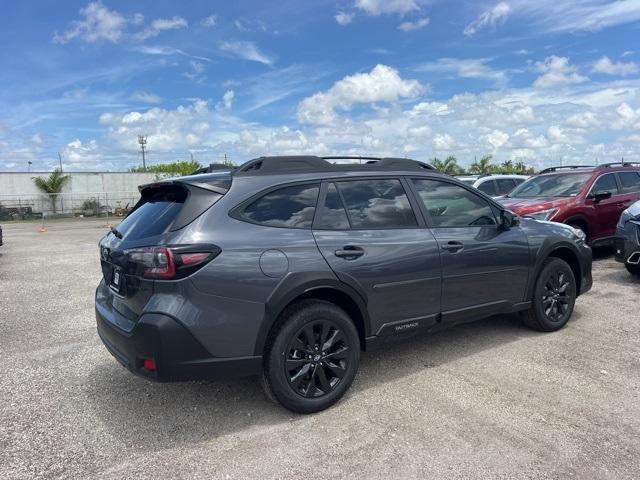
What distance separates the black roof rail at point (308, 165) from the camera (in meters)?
3.79

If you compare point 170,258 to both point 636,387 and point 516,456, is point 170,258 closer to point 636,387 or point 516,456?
point 516,456

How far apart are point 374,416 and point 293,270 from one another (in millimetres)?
1206

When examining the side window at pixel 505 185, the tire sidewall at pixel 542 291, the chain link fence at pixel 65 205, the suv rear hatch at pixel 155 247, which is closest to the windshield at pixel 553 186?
the side window at pixel 505 185

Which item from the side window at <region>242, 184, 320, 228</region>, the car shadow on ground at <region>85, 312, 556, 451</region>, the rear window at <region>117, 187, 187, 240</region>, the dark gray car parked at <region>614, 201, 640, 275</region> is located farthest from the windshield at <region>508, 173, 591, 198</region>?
the rear window at <region>117, 187, 187, 240</region>

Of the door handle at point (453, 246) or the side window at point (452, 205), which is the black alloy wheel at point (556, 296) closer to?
the side window at point (452, 205)

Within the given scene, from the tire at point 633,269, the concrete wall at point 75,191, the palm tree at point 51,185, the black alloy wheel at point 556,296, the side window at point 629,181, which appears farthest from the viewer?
the palm tree at point 51,185

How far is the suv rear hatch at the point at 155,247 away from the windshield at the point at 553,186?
771cm

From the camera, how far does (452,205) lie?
4621mm

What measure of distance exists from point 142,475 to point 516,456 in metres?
2.24

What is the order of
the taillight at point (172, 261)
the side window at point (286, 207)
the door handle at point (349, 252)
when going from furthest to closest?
the door handle at point (349, 252) < the side window at point (286, 207) < the taillight at point (172, 261)

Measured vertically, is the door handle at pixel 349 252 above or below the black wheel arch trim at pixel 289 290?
above

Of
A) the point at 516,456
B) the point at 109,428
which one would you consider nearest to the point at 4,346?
the point at 109,428

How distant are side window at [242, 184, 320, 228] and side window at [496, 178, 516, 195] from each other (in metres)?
10.4

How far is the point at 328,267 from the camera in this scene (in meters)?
3.62
